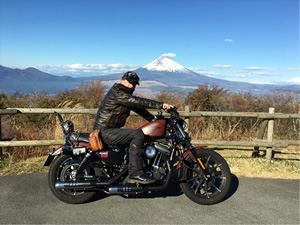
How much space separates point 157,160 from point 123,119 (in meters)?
0.82

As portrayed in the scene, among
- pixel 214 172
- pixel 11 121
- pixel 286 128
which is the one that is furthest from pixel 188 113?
pixel 11 121

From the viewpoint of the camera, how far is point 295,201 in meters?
3.95

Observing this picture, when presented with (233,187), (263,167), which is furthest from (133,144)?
(263,167)

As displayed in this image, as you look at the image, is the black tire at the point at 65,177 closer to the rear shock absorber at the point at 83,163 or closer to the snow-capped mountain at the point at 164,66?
the rear shock absorber at the point at 83,163

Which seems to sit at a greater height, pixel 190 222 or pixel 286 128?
pixel 286 128

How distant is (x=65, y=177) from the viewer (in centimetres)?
360

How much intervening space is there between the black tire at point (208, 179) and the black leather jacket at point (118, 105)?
42.9 inches

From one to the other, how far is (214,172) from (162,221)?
3.80ft

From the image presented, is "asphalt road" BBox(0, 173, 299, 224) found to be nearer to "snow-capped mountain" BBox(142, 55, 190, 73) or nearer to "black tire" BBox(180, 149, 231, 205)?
"black tire" BBox(180, 149, 231, 205)

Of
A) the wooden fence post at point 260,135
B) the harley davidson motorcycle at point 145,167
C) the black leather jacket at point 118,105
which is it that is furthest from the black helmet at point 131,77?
the wooden fence post at point 260,135

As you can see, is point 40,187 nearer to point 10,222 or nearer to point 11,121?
point 10,222

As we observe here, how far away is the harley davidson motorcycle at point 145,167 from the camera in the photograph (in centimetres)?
348

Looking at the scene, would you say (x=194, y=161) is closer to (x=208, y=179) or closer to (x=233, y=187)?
(x=208, y=179)

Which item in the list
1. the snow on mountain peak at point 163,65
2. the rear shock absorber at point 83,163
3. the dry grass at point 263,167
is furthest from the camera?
the snow on mountain peak at point 163,65
